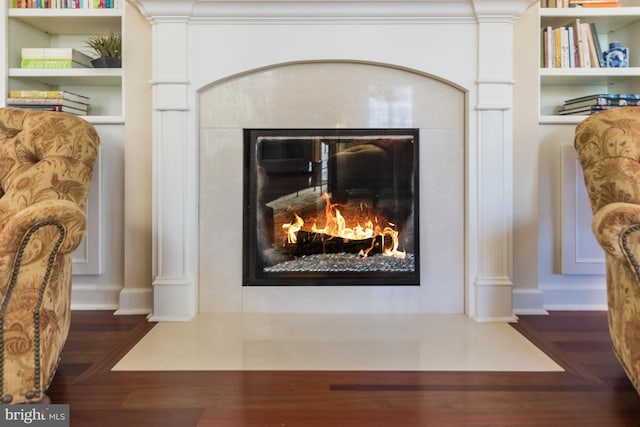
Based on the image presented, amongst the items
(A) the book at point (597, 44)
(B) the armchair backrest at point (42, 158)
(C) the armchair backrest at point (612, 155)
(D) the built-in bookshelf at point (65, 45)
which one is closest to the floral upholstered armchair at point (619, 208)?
(C) the armchair backrest at point (612, 155)

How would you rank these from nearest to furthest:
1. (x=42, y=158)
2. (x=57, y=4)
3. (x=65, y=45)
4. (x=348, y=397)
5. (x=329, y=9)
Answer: (x=348, y=397), (x=42, y=158), (x=329, y=9), (x=57, y=4), (x=65, y=45)

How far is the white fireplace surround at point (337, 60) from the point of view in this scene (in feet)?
7.71

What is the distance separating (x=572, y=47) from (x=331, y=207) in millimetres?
1531

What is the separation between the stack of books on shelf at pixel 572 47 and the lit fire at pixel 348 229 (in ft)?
4.06

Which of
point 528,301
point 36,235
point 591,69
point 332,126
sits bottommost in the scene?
point 528,301

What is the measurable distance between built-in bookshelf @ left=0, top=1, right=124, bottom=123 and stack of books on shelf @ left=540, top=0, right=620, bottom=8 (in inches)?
89.0

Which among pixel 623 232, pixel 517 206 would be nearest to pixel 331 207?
pixel 517 206

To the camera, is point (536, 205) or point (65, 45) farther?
point (65, 45)

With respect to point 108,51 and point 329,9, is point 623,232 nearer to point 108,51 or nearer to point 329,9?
point 329,9

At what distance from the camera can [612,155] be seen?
5.17ft

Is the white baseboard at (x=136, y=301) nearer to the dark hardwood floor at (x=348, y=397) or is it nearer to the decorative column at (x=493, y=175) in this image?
the dark hardwood floor at (x=348, y=397)

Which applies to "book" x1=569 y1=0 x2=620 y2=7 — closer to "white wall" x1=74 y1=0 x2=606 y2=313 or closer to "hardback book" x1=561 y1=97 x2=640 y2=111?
"white wall" x1=74 y1=0 x2=606 y2=313

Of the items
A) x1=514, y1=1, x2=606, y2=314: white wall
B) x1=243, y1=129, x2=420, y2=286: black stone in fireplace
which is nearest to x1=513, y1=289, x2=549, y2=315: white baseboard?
x1=514, y1=1, x2=606, y2=314: white wall

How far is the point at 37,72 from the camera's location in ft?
8.11
